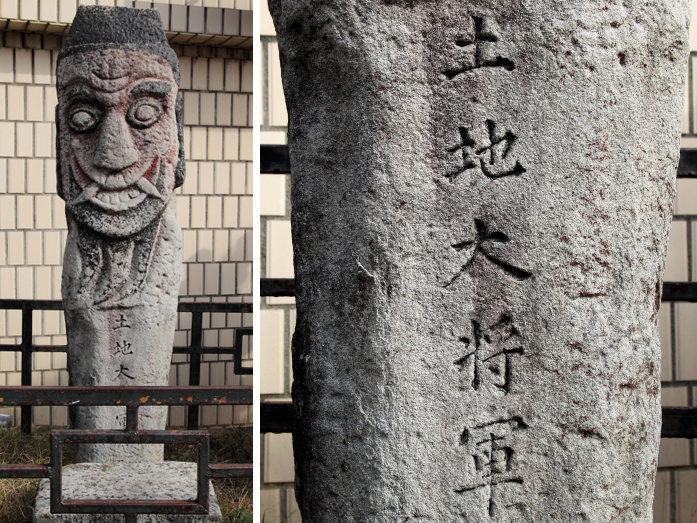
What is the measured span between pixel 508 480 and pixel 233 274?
3818mm

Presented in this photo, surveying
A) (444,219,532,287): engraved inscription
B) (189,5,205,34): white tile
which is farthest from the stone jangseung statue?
(444,219,532,287): engraved inscription

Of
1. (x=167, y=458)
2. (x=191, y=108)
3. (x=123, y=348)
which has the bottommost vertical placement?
(x=167, y=458)

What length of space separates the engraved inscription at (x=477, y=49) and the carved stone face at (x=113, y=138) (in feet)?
6.49

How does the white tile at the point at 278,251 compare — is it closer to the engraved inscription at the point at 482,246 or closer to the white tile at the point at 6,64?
the engraved inscription at the point at 482,246

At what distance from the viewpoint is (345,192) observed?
1.54 m

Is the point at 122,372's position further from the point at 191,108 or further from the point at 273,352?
the point at 191,108

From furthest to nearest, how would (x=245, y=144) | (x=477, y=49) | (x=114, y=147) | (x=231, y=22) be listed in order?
(x=245, y=144) → (x=231, y=22) → (x=114, y=147) → (x=477, y=49)


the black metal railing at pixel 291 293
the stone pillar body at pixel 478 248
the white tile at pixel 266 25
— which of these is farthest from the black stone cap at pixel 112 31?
the stone pillar body at pixel 478 248

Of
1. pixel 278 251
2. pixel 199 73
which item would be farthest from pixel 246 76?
pixel 278 251

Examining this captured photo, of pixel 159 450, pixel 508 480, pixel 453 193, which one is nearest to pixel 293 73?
pixel 453 193

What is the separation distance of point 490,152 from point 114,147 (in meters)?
2.05

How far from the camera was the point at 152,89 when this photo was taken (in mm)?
3113

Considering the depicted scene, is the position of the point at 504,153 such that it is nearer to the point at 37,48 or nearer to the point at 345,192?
the point at 345,192

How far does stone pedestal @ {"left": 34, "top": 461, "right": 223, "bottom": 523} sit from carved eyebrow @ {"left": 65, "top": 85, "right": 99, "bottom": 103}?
163cm
